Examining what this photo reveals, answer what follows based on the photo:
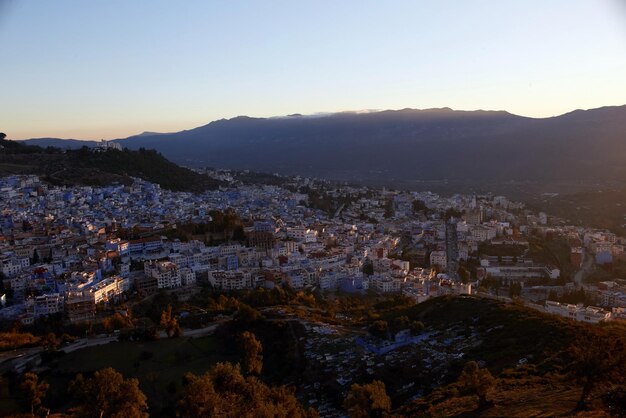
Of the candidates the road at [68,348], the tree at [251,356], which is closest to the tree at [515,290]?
the road at [68,348]

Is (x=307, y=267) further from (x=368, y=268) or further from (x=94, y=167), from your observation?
(x=94, y=167)

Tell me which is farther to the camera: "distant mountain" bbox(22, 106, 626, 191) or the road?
"distant mountain" bbox(22, 106, 626, 191)

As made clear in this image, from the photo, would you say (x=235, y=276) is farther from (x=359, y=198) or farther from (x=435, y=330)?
(x=359, y=198)

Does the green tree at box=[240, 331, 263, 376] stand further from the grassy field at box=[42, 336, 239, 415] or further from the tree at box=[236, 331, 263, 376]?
the grassy field at box=[42, 336, 239, 415]

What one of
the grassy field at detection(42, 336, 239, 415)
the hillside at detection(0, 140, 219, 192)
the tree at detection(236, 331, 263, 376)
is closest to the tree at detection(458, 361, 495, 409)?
the tree at detection(236, 331, 263, 376)

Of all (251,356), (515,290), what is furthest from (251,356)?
(515,290)

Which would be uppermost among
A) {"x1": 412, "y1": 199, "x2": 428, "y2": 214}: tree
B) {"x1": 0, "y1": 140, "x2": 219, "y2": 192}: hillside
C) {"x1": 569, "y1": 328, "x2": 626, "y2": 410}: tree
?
{"x1": 0, "y1": 140, "x2": 219, "y2": 192}: hillside

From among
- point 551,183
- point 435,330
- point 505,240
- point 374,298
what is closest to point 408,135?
point 551,183
